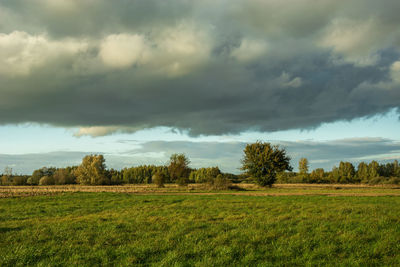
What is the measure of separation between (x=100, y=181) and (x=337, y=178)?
351 feet

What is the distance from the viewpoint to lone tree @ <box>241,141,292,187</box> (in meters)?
59.3

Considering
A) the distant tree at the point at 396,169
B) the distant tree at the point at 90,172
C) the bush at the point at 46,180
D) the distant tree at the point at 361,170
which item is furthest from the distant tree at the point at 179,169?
the distant tree at the point at 396,169

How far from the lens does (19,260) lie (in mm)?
9164

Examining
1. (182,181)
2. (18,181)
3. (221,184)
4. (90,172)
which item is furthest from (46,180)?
(221,184)

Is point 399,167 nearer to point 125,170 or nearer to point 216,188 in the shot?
point 216,188

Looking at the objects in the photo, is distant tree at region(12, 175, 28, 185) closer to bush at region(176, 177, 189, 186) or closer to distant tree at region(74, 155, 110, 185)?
distant tree at region(74, 155, 110, 185)

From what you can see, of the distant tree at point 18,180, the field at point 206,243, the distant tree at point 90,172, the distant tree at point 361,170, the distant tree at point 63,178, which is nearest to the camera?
the field at point 206,243

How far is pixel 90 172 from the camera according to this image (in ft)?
383

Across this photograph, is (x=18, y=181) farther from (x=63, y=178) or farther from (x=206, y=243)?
(x=206, y=243)

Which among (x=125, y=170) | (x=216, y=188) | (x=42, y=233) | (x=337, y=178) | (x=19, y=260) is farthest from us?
(x=125, y=170)

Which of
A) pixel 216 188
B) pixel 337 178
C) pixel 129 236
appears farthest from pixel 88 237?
pixel 337 178

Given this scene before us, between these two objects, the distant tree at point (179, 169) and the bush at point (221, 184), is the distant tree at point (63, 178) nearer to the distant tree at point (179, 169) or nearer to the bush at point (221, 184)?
the distant tree at point (179, 169)

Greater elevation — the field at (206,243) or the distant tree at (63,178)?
the field at (206,243)

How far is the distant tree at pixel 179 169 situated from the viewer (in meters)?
72.8
